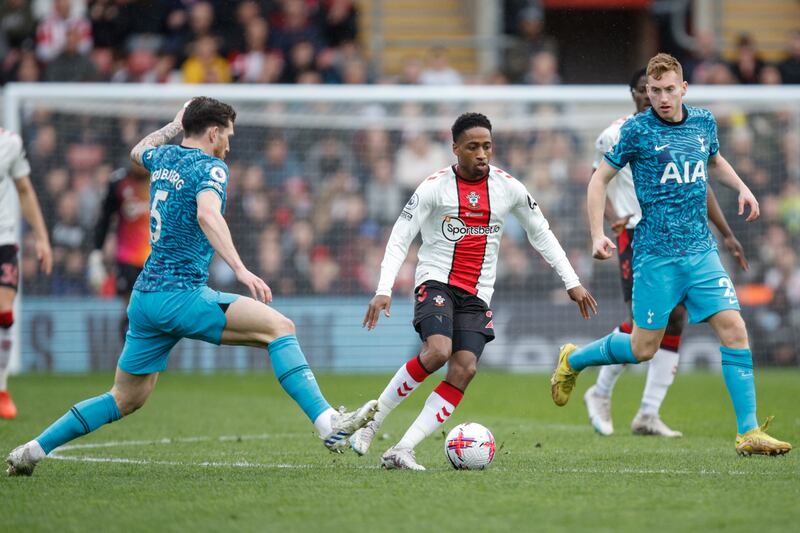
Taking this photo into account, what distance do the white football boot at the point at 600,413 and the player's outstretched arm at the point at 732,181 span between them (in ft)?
7.22

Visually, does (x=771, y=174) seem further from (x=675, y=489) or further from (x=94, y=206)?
(x=675, y=489)

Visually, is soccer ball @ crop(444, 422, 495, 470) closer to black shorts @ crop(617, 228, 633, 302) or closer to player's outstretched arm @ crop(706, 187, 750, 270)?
player's outstretched arm @ crop(706, 187, 750, 270)

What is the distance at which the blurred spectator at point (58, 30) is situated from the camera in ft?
60.6

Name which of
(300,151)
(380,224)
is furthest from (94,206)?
(380,224)

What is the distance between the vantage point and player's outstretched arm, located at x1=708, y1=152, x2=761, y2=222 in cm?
760

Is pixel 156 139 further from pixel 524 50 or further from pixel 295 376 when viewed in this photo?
pixel 524 50

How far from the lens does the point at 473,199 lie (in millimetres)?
7289

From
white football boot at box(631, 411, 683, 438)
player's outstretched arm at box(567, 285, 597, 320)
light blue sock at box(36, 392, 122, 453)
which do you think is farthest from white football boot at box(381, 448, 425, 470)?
white football boot at box(631, 411, 683, 438)

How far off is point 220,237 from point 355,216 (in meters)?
10.7

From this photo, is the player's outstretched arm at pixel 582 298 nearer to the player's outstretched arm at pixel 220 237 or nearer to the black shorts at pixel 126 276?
the player's outstretched arm at pixel 220 237

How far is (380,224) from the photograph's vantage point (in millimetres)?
16875

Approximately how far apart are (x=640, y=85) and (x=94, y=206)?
9626 millimetres

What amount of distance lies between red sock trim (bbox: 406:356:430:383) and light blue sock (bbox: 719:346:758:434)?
1.92m

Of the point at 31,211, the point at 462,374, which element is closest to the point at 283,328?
the point at 462,374
